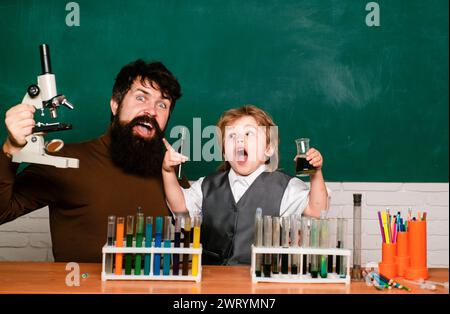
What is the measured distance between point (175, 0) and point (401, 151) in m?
1.48

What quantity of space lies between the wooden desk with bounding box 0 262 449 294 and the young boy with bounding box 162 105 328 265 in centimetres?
43

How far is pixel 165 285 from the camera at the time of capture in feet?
5.67

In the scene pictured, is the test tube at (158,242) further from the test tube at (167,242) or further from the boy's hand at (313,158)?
the boy's hand at (313,158)

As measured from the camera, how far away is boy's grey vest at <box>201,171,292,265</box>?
2344 mm

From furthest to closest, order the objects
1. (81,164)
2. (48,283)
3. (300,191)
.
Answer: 1. (81,164)
2. (300,191)
3. (48,283)

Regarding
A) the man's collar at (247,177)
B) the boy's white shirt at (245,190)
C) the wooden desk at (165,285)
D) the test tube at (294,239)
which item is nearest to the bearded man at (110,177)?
the boy's white shirt at (245,190)

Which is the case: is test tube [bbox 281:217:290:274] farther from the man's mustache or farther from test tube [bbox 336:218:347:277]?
the man's mustache

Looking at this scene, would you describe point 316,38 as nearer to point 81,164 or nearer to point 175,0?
point 175,0

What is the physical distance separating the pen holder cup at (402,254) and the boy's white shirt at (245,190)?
537 mm

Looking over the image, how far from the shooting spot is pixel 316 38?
3.17 meters

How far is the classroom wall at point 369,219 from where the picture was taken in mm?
3182
